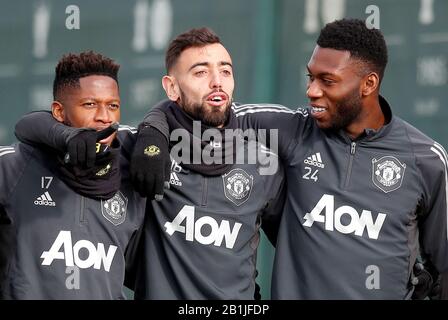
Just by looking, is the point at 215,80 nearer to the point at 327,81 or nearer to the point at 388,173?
the point at 327,81

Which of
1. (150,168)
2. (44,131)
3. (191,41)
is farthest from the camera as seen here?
(191,41)

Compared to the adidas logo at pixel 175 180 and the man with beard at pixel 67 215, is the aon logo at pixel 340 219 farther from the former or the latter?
the man with beard at pixel 67 215

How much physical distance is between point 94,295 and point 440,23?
4.03 m

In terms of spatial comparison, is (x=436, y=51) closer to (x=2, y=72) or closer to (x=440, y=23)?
(x=440, y=23)

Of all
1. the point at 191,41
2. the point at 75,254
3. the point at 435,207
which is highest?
the point at 191,41

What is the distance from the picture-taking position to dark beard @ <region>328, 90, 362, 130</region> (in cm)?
499

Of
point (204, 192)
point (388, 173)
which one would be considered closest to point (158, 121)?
point (204, 192)

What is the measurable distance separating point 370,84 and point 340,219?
589 millimetres

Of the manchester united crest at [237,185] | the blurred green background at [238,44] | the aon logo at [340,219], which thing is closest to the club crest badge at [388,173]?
the aon logo at [340,219]

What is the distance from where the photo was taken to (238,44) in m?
8.34

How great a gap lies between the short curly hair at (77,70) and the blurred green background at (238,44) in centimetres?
303

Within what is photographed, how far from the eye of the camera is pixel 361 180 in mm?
4957

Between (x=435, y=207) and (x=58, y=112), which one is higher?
(x=58, y=112)

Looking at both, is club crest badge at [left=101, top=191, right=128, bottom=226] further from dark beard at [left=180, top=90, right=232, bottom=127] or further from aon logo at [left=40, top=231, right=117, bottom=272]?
dark beard at [left=180, top=90, right=232, bottom=127]
